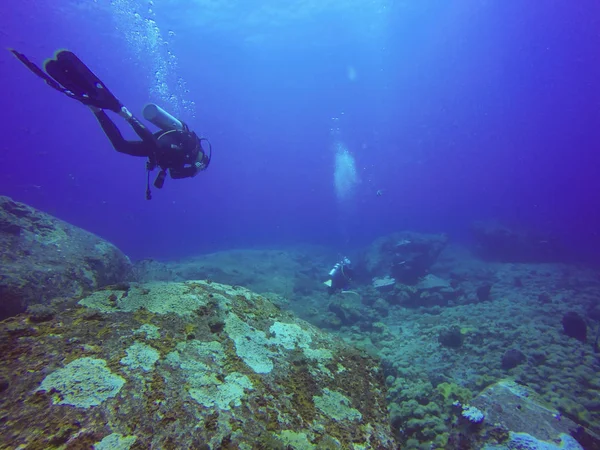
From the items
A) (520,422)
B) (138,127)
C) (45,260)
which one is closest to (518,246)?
(520,422)

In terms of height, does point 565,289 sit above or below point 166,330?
above

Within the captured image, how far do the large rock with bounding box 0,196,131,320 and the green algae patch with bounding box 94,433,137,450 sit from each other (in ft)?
18.1

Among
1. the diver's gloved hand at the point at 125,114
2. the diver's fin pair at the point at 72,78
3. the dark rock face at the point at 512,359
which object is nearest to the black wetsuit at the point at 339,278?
the dark rock face at the point at 512,359

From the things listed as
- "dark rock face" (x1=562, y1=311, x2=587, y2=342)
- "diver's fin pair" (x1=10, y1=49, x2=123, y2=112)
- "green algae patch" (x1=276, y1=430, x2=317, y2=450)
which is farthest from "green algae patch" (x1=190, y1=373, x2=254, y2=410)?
"dark rock face" (x1=562, y1=311, x2=587, y2=342)

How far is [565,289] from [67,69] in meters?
21.4

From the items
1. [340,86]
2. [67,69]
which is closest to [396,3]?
[340,86]

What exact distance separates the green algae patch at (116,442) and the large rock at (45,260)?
217 inches

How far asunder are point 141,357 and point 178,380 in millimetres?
363

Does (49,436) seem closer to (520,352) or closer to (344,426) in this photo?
(344,426)

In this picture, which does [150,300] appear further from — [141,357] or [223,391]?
[223,391]

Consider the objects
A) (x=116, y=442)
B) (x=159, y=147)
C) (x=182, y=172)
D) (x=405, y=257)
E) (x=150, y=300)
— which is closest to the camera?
(x=116, y=442)

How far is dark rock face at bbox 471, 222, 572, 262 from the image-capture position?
2289 centimetres

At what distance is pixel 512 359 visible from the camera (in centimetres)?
715

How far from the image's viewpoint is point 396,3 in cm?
5281
